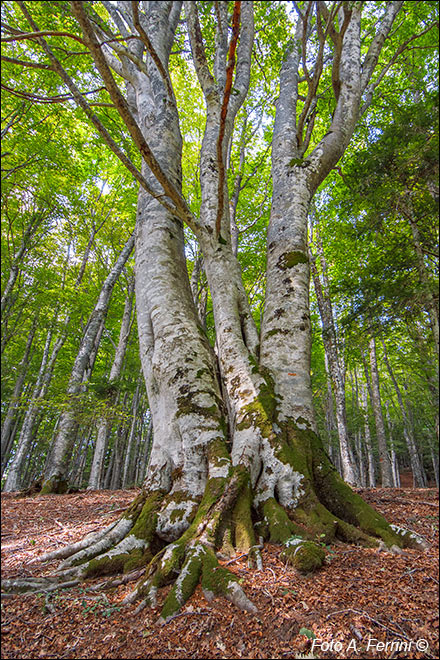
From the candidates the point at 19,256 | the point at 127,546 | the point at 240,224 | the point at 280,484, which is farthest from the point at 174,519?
the point at 240,224

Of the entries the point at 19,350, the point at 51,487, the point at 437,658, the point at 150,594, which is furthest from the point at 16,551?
the point at 19,350

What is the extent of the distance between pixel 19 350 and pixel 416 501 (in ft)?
56.5

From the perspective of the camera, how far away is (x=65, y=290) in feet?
37.9

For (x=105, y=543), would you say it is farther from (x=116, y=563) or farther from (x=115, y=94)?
(x=115, y=94)

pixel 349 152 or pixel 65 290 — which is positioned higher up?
pixel 349 152

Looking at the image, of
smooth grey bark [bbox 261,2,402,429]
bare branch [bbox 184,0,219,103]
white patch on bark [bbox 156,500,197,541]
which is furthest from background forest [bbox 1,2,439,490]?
white patch on bark [bbox 156,500,197,541]

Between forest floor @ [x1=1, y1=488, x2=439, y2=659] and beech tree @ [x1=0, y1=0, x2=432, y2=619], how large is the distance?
5.6 inches

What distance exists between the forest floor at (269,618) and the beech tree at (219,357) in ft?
0.46

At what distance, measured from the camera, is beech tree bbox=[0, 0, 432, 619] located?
2346 mm

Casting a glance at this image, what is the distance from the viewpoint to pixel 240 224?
13938mm

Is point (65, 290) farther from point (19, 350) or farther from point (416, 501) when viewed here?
point (416, 501)

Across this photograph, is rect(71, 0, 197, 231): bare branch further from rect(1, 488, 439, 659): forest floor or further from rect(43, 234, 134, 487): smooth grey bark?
rect(43, 234, 134, 487): smooth grey bark

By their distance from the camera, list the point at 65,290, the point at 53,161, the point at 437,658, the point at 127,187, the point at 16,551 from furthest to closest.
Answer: the point at 127,187, the point at 65,290, the point at 53,161, the point at 16,551, the point at 437,658

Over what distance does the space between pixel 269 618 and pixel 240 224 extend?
45.4ft
